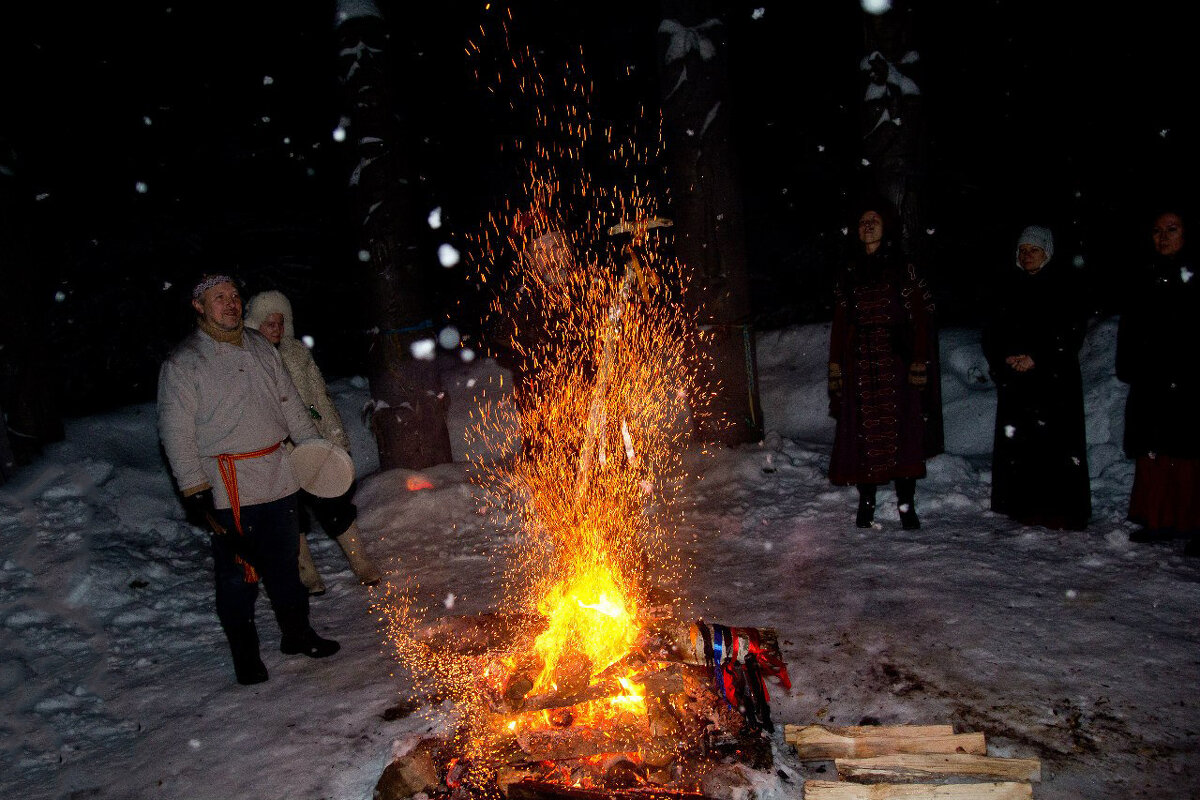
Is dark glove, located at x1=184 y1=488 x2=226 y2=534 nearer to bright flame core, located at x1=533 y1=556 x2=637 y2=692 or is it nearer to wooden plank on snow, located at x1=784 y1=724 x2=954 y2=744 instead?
bright flame core, located at x1=533 y1=556 x2=637 y2=692

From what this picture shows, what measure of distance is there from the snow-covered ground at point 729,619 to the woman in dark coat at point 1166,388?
0.27 meters

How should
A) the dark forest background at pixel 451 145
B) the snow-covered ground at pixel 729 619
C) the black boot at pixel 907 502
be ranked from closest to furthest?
the snow-covered ground at pixel 729 619, the black boot at pixel 907 502, the dark forest background at pixel 451 145

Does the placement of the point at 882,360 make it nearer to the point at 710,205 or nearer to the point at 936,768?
the point at 710,205

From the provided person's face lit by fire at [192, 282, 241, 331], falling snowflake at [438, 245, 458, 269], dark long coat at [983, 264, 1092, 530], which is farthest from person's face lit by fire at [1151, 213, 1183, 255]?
falling snowflake at [438, 245, 458, 269]

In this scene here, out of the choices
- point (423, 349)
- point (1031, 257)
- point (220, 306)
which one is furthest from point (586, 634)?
point (1031, 257)

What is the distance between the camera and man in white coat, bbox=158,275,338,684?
13.3 feet

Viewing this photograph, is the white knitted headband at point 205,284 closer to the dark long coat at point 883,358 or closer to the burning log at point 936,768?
the burning log at point 936,768

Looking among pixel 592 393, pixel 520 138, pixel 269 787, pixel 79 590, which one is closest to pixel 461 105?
pixel 520 138

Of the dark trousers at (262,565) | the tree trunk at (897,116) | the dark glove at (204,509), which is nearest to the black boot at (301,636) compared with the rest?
the dark trousers at (262,565)

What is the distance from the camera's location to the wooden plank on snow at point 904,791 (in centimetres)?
287

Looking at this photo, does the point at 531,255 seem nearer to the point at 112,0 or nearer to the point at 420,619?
the point at 420,619

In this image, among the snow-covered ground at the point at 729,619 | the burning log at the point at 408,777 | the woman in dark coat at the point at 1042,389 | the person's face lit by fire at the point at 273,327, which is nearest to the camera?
the burning log at the point at 408,777

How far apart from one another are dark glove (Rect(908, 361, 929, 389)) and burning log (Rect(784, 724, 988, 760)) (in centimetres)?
320

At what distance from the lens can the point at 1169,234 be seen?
515 cm
